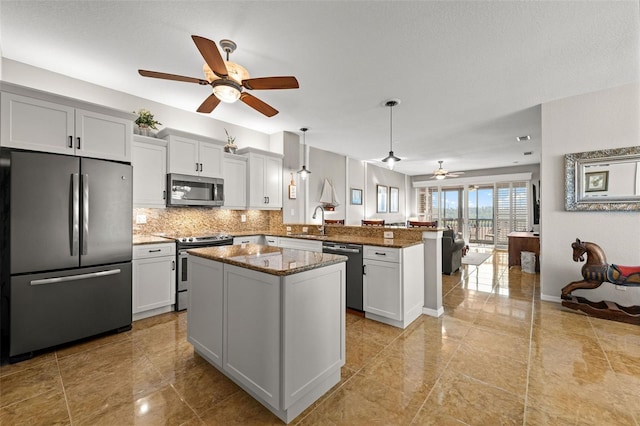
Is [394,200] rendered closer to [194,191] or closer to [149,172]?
[194,191]

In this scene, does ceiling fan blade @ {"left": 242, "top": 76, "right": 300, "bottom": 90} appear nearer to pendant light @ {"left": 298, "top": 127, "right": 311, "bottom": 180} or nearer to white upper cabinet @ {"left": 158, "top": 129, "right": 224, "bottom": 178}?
white upper cabinet @ {"left": 158, "top": 129, "right": 224, "bottom": 178}

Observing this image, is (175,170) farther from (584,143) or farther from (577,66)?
(584,143)

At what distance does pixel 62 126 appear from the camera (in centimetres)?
253

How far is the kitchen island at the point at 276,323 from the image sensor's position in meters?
1.58

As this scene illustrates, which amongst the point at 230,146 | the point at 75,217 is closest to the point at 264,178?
the point at 230,146

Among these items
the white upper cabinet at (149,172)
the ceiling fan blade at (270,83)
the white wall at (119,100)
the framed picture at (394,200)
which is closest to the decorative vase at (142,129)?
the white upper cabinet at (149,172)

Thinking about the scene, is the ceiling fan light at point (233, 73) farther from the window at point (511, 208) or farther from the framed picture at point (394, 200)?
the window at point (511, 208)

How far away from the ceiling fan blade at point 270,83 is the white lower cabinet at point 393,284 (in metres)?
1.90

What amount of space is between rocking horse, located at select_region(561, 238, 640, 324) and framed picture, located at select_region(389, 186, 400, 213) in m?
6.21

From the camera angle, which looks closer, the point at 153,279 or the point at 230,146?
the point at 153,279

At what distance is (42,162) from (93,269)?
1.06 meters

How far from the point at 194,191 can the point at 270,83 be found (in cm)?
222

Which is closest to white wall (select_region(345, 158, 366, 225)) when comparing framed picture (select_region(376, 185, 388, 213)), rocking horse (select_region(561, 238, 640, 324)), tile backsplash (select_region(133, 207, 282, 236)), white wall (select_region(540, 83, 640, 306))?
framed picture (select_region(376, 185, 388, 213))

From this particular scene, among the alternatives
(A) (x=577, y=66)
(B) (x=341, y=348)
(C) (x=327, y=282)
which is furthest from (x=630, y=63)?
(B) (x=341, y=348)
